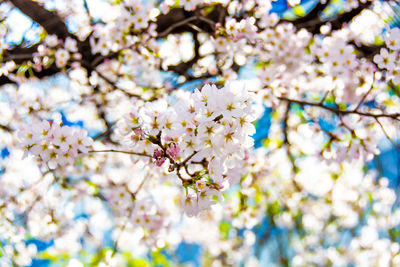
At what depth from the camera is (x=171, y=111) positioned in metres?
1.18

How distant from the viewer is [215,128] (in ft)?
3.40

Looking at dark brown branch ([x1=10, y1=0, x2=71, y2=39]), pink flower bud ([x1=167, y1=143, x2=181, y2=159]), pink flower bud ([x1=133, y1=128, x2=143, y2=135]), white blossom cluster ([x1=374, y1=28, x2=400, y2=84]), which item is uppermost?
dark brown branch ([x1=10, y1=0, x2=71, y2=39])

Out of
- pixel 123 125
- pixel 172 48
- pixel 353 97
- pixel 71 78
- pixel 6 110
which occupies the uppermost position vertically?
pixel 172 48

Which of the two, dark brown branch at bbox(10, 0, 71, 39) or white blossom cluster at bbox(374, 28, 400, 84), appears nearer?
white blossom cluster at bbox(374, 28, 400, 84)

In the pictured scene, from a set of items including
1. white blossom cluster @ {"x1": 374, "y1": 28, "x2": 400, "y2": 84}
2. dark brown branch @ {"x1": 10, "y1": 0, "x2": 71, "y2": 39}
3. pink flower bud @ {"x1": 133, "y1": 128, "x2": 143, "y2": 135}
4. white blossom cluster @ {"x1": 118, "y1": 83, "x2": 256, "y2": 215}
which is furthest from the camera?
dark brown branch @ {"x1": 10, "y1": 0, "x2": 71, "y2": 39}

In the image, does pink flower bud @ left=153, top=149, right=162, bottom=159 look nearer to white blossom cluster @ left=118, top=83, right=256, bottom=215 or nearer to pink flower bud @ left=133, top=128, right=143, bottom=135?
white blossom cluster @ left=118, top=83, right=256, bottom=215

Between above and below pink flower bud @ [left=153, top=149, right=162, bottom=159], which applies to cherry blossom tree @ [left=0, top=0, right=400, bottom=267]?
above

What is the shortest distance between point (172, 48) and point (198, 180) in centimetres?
211

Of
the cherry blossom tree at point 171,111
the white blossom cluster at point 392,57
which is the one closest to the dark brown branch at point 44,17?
the cherry blossom tree at point 171,111

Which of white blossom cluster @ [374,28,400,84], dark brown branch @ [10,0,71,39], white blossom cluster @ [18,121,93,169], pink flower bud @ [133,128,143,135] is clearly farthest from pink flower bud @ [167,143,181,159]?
dark brown branch @ [10,0,71,39]

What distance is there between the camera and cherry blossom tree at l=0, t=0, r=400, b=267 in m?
1.18

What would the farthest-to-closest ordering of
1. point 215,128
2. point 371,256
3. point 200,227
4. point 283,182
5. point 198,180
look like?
point 200,227
point 371,256
point 283,182
point 198,180
point 215,128

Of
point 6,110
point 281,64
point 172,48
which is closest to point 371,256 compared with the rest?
point 281,64

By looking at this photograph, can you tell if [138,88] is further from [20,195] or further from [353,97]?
[353,97]
